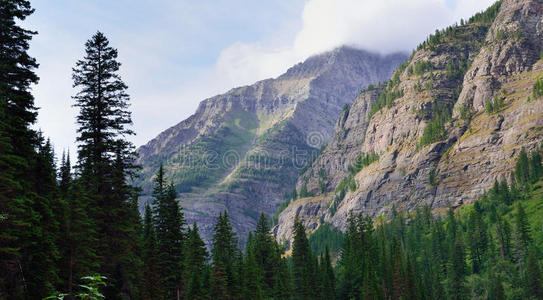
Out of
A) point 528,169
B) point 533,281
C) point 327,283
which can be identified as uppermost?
point 528,169

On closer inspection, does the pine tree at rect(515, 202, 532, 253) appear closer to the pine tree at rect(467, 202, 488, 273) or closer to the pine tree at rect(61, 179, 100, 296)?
the pine tree at rect(467, 202, 488, 273)

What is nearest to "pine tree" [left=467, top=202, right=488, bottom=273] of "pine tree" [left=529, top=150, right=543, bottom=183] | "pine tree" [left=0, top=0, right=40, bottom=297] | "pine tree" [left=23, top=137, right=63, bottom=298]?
"pine tree" [left=529, top=150, right=543, bottom=183]

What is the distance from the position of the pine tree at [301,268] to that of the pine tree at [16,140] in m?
68.6

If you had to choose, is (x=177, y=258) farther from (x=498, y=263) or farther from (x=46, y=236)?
(x=498, y=263)

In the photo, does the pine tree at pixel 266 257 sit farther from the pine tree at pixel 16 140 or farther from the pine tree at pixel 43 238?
the pine tree at pixel 16 140

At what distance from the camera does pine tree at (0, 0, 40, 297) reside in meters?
25.7

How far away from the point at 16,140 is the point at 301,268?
71726 mm

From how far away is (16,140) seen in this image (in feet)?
96.6

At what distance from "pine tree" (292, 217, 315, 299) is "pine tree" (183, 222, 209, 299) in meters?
26.9

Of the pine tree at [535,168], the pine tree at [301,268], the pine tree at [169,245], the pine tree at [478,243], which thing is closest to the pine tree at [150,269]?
the pine tree at [169,245]

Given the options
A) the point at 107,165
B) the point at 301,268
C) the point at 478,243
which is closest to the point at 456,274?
the point at 478,243

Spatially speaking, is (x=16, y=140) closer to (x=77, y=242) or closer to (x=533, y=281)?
(x=77, y=242)

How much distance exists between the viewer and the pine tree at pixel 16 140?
25656 millimetres

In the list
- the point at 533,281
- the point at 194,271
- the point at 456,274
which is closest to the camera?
the point at 194,271
